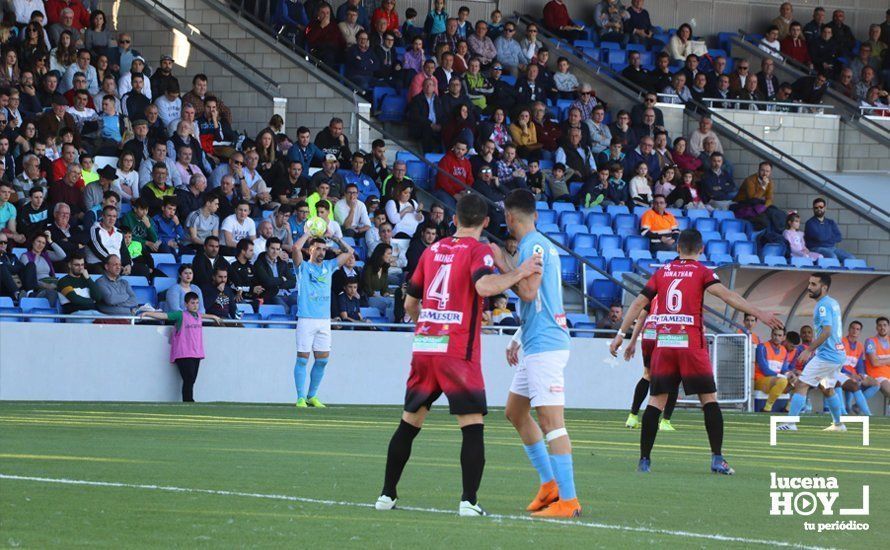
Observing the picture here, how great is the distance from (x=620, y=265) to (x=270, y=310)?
7.15 metres

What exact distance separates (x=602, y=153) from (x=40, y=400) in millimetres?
13043

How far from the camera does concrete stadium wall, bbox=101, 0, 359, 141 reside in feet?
92.7

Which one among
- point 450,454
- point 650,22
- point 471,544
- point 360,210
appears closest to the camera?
point 471,544

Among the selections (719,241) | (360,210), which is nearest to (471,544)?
(360,210)

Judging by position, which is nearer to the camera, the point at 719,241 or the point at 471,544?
the point at 471,544

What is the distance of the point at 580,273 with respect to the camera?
2673 centimetres

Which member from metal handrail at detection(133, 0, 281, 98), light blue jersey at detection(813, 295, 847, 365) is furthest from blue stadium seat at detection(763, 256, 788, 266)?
metal handrail at detection(133, 0, 281, 98)

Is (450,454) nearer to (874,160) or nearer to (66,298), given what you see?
(66,298)

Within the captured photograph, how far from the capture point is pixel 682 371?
41.7ft

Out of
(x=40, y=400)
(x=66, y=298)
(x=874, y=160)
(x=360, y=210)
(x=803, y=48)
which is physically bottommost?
(x=40, y=400)

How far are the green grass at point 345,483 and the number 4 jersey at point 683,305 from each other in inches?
43.0

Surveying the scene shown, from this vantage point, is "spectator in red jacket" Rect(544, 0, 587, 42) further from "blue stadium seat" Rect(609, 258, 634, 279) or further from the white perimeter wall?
the white perimeter wall

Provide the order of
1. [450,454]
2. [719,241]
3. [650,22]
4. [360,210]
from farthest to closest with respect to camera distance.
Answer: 1. [650,22]
2. [719,241]
3. [360,210]
4. [450,454]

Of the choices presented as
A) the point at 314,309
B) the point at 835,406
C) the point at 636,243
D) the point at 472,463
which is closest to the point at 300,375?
the point at 314,309
